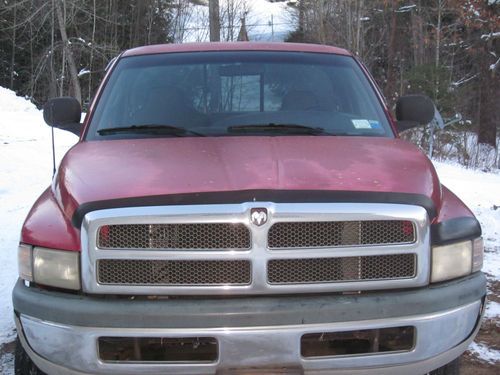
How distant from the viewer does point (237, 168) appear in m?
2.55

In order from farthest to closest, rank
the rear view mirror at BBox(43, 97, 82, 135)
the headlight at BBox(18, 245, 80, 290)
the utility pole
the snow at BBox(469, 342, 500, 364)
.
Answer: the utility pole → the rear view mirror at BBox(43, 97, 82, 135) → the snow at BBox(469, 342, 500, 364) → the headlight at BBox(18, 245, 80, 290)

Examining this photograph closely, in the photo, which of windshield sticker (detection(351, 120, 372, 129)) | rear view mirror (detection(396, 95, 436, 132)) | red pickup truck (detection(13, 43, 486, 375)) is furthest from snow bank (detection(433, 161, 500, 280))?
red pickup truck (detection(13, 43, 486, 375))

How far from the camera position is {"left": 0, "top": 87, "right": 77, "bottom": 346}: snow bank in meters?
4.82

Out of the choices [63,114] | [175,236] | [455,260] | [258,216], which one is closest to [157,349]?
[175,236]

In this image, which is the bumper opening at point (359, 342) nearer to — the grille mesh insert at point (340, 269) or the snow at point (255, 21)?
the grille mesh insert at point (340, 269)

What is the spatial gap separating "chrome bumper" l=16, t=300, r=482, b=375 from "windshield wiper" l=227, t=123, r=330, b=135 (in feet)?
4.39

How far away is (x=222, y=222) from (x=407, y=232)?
78 centimetres

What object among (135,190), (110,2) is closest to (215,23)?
(110,2)

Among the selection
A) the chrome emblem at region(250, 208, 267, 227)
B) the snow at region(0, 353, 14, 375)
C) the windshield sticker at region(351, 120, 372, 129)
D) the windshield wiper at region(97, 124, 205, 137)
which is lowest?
the snow at region(0, 353, 14, 375)

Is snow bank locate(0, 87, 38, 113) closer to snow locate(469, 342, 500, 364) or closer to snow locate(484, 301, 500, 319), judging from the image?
snow locate(484, 301, 500, 319)

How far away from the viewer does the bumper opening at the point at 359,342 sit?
2322 mm

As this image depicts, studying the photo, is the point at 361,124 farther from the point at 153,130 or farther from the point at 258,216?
the point at 258,216

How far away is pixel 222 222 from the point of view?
2256mm

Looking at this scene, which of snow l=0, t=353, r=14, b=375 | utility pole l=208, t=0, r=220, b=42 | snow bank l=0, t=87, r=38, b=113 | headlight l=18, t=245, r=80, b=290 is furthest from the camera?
snow bank l=0, t=87, r=38, b=113
